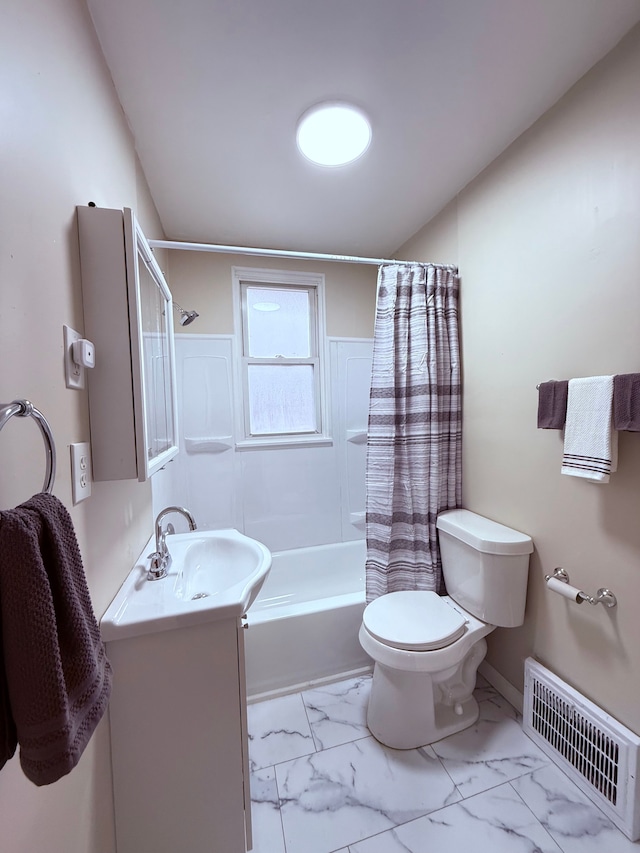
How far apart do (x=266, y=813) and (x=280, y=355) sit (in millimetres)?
2259

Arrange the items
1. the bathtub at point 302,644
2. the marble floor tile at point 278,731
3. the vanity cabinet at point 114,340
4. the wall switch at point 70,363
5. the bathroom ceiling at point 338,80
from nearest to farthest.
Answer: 1. the wall switch at point 70,363
2. the vanity cabinet at point 114,340
3. the bathroom ceiling at point 338,80
4. the marble floor tile at point 278,731
5. the bathtub at point 302,644

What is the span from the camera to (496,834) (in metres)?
1.13

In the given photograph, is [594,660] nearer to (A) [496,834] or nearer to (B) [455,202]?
(A) [496,834]

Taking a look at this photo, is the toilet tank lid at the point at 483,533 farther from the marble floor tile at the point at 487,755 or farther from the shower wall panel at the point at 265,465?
the shower wall panel at the point at 265,465

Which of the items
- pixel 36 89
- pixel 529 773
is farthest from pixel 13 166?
pixel 529 773

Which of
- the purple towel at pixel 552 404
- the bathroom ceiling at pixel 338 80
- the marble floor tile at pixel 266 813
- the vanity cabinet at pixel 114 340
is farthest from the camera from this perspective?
the purple towel at pixel 552 404

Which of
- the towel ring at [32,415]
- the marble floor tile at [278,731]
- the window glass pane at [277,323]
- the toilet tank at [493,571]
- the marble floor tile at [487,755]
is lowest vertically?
the marble floor tile at [278,731]

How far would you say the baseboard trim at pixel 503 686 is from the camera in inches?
62.2

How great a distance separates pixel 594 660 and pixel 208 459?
2.13 m

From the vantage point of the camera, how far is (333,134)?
1.44m

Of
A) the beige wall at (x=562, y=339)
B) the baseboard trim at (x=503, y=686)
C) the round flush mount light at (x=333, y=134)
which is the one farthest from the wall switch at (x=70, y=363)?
the baseboard trim at (x=503, y=686)

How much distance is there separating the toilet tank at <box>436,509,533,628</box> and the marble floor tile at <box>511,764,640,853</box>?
499mm

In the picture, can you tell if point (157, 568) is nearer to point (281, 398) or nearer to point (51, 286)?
point (51, 286)

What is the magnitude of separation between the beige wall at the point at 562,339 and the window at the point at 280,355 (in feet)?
3.60
